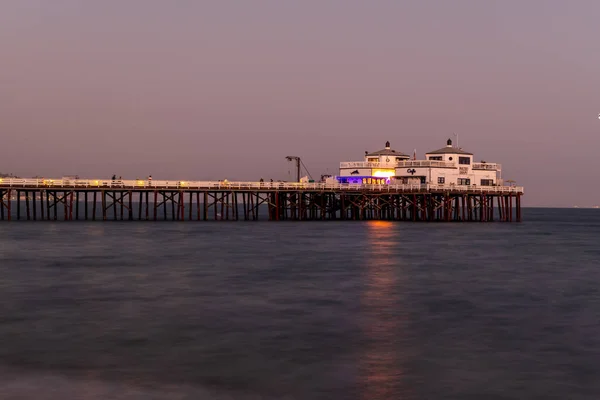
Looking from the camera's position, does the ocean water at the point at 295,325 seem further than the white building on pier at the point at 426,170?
→ No

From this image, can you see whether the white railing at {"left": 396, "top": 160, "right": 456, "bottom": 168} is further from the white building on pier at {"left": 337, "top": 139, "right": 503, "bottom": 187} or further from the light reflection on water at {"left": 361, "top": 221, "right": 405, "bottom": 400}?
the light reflection on water at {"left": 361, "top": 221, "right": 405, "bottom": 400}

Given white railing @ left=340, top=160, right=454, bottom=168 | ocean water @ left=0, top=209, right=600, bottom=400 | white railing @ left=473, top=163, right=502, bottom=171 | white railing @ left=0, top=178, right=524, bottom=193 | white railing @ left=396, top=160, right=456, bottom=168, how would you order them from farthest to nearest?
white railing @ left=473, top=163, right=502, bottom=171, white railing @ left=340, top=160, right=454, bottom=168, white railing @ left=396, top=160, right=456, bottom=168, white railing @ left=0, top=178, right=524, bottom=193, ocean water @ left=0, top=209, right=600, bottom=400

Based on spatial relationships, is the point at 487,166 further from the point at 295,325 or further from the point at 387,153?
the point at 295,325

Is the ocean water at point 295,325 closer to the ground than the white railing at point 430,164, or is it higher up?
closer to the ground

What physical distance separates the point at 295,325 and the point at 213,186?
210 feet

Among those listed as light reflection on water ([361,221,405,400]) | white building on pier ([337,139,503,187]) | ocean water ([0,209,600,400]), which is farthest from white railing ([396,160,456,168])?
light reflection on water ([361,221,405,400])

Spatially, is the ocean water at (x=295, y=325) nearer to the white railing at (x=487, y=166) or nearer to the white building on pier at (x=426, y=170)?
the white building on pier at (x=426, y=170)

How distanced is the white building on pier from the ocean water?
43520mm

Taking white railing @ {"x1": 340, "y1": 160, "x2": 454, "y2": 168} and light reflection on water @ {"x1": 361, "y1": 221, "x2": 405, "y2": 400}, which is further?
white railing @ {"x1": 340, "y1": 160, "x2": 454, "y2": 168}

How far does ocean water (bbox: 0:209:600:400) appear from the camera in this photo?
1922 cm

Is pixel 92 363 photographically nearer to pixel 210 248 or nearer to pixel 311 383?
pixel 311 383

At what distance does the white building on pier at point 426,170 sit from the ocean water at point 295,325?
43.5 m

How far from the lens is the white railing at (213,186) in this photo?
84688mm

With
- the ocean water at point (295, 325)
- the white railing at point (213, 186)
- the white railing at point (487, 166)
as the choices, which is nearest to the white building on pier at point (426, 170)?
the white railing at point (487, 166)
